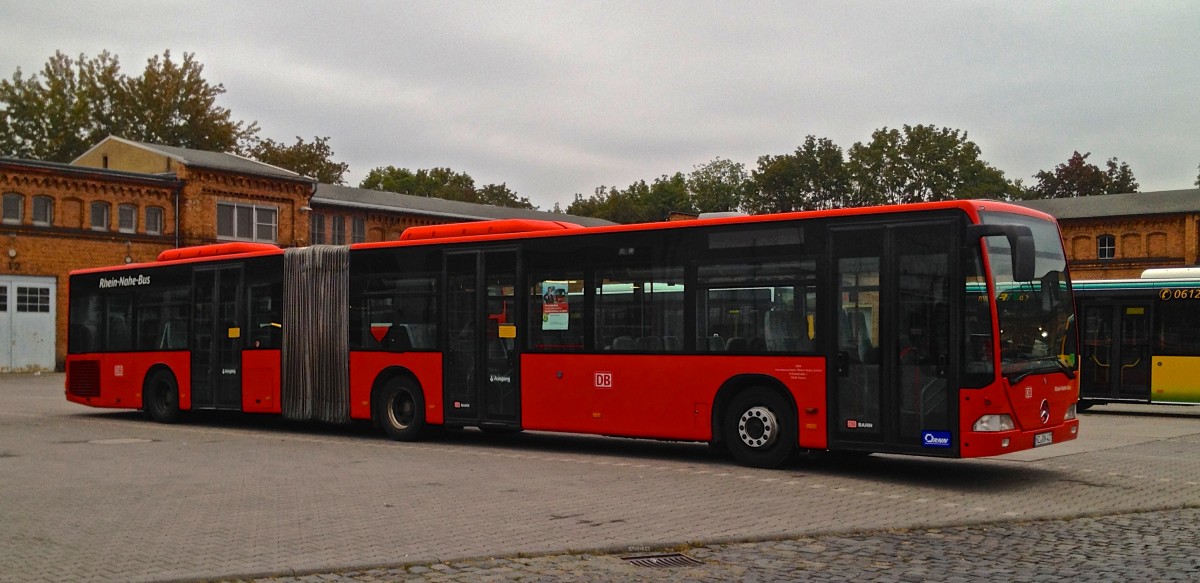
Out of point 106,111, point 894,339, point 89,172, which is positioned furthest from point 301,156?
point 894,339

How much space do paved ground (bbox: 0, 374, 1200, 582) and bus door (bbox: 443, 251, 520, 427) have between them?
65cm

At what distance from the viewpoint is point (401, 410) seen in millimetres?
18469

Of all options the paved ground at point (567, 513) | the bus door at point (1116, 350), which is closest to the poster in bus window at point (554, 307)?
the paved ground at point (567, 513)

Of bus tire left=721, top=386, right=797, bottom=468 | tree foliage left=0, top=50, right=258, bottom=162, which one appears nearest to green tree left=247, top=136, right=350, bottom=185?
tree foliage left=0, top=50, right=258, bottom=162

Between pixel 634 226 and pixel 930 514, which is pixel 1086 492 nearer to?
pixel 930 514

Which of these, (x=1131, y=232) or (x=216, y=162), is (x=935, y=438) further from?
(x=1131, y=232)

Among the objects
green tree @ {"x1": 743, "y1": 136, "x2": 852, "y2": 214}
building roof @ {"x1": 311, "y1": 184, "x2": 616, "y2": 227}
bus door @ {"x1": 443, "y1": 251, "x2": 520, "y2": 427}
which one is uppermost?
green tree @ {"x1": 743, "y1": 136, "x2": 852, "y2": 214}

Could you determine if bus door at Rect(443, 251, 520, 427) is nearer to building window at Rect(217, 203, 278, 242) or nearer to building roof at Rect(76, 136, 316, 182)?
building roof at Rect(76, 136, 316, 182)

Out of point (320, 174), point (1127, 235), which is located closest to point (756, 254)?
point (1127, 235)

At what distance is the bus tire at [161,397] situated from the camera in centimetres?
2222

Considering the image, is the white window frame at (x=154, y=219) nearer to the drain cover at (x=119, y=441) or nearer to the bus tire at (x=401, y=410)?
the drain cover at (x=119, y=441)

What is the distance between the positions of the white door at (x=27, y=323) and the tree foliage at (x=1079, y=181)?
7677cm

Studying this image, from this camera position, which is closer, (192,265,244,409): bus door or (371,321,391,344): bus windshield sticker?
(371,321,391,344): bus windshield sticker

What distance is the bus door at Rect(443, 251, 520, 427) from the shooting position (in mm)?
16938
